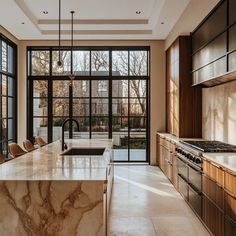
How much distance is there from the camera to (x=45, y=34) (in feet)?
24.0

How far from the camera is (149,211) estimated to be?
14.0 feet

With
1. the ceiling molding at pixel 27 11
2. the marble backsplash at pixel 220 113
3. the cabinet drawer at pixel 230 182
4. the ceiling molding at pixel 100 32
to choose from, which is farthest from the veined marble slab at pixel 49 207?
the ceiling molding at pixel 100 32

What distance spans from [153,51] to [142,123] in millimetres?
1893

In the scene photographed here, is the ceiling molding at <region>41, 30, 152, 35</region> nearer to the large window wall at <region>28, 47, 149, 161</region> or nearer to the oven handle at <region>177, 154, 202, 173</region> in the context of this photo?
the large window wall at <region>28, 47, 149, 161</region>

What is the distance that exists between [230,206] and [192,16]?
141 inches

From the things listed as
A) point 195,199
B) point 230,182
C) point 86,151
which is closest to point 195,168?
point 195,199

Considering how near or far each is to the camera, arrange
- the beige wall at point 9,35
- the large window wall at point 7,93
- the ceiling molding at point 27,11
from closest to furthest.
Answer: the ceiling molding at point 27,11, the beige wall at point 9,35, the large window wall at point 7,93

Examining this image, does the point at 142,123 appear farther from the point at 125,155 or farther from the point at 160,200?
the point at 160,200

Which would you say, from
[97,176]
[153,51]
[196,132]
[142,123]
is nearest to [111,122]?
[142,123]

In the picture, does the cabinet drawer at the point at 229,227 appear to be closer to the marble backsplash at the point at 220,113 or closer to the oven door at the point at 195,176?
the oven door at the point at 195,176

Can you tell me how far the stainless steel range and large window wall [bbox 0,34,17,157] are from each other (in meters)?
4.14

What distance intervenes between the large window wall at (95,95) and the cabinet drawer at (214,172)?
15.2ft

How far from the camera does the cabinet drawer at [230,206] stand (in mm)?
A: 2614

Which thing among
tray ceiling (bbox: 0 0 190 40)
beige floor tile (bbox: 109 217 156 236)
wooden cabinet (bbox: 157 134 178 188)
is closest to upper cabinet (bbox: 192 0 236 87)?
tray ceiling (bbox: 0 0 190 40)
